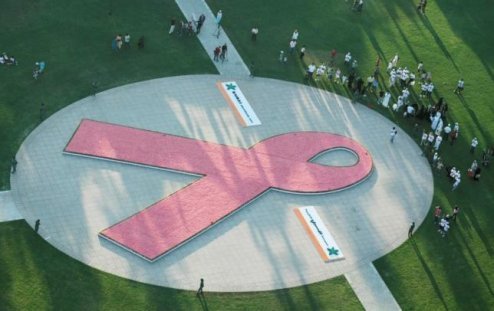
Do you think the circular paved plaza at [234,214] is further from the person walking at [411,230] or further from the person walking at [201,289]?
the person walking at [201,289]

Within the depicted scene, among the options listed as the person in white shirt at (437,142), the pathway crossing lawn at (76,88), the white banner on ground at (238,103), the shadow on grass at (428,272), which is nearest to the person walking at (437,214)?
the shadow on grass at (428,272)

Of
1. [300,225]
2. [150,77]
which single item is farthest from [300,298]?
[150,77]

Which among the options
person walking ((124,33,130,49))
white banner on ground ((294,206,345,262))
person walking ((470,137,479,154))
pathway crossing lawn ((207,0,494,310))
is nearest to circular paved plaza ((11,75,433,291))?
white banner on ground ((294,206,345,262))

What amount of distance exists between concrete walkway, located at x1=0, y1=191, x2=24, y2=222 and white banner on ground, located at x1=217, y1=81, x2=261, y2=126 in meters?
19.9

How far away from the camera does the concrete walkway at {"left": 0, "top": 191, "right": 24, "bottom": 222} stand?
2576 inches

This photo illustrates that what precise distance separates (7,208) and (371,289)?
83.9ft

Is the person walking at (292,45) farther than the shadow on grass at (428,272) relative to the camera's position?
Yes

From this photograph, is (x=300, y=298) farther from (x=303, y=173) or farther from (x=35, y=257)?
(x=35, y=257)

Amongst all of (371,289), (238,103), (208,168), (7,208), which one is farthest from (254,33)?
(7,208)

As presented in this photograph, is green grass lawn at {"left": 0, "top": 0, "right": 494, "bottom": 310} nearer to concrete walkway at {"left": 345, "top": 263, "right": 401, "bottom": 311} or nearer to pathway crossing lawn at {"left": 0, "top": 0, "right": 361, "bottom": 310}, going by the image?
pathway crossing lawn at {"left": 0, "top": 0, "right": 361, "bottom": 310}

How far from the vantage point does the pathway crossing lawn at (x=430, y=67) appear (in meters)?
67.0

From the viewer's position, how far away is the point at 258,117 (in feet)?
256

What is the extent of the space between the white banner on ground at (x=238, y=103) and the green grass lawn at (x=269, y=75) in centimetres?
276

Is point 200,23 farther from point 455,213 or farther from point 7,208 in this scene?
point 455,213
